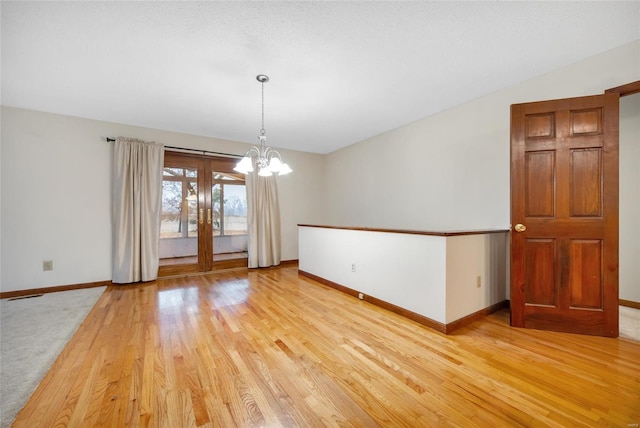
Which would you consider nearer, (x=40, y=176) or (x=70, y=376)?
(x=70, y=376)

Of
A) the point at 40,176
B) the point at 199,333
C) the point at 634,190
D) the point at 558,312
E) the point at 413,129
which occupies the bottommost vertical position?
the point at 199,333

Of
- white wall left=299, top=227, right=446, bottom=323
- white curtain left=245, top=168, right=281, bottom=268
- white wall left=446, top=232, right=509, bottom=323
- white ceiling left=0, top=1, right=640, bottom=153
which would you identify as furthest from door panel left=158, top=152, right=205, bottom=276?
white wall left=446, top=232, right=509, bottom=323

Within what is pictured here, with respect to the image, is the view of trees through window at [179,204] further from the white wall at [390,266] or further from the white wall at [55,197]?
the white wall at [390,266]

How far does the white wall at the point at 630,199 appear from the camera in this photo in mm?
2775

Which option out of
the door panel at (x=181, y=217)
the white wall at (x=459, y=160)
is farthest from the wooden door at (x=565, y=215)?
the door panel at (x=181, y=217)

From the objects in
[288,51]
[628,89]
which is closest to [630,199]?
[628,89]

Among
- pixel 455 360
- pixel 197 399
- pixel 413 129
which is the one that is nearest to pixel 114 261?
pixel 197 399

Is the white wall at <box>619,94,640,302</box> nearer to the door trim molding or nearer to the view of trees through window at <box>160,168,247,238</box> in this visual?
the door trim molding

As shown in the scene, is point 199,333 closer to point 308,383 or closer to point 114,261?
point 308,383

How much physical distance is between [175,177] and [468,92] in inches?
193

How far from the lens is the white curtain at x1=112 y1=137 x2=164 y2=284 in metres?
4.04

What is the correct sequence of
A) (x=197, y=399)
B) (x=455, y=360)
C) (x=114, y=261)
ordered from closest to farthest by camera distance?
1. (x=197, y=399)
2. (x=455, y=360)
3. (x=114, y=261)

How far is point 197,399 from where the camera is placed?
1492 millimetres

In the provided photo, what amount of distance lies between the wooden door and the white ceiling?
0.60 m
